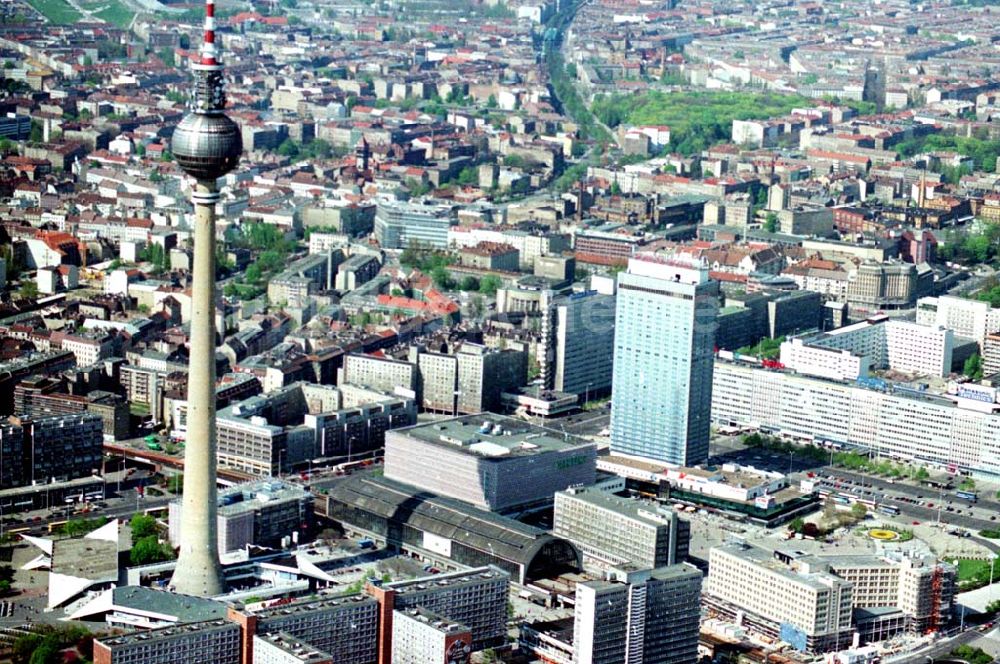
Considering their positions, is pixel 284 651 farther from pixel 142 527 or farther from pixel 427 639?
pixel 142 527

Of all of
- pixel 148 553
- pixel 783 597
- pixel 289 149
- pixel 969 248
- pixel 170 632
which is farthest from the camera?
pixel 289 149

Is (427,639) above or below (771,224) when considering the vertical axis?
below

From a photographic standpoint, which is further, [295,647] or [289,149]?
[289,149]

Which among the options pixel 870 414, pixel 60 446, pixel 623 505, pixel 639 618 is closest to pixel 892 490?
pixel 870 414

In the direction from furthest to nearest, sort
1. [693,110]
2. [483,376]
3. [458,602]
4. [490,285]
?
1. [693,110]
2. [490,285]
3. [483,376]
4. [458,602]

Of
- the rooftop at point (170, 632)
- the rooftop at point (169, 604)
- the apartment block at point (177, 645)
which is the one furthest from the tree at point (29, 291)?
the apartment block at point (177, 645)

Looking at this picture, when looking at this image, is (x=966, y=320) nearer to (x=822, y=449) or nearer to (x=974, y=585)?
(x=822, y=449)

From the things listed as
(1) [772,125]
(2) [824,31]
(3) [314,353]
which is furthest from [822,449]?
(2) [824,31]

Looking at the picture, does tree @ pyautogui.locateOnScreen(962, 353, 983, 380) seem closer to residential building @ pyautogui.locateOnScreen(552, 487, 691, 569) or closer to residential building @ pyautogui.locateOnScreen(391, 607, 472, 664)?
residential building @ pyautogui.locateOnScreen(552, 487, 691, 569)
